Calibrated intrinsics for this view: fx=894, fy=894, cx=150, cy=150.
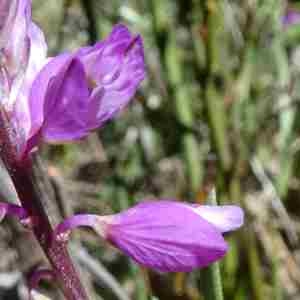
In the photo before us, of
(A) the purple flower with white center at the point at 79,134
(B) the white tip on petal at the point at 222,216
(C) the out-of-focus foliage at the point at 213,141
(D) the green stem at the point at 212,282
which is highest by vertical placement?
(A) the purple flower with white center at the point at 79,134

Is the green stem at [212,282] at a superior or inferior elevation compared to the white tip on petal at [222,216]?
inferior

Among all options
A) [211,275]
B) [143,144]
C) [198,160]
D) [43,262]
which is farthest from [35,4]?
[211,275]

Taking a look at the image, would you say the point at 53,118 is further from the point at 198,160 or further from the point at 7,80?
the point at 198,160

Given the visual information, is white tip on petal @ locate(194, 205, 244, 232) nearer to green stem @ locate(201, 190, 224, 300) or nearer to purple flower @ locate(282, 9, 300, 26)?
green stem @ locate(201, 190, 224, 300)

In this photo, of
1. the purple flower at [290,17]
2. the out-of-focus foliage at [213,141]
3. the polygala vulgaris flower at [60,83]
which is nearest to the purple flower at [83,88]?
the polygala vulgaris flower at [60,83]

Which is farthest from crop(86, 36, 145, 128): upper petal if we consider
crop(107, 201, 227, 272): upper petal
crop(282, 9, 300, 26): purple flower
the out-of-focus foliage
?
crop(282, 9, 300, 26): purple flower

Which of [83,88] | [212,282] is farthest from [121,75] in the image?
[212,282]

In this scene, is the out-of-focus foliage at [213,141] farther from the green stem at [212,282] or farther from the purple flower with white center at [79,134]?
the purple flower with white center at [79,134]

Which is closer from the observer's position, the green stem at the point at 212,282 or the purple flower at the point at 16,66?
the purple flower at the point at 16,66
